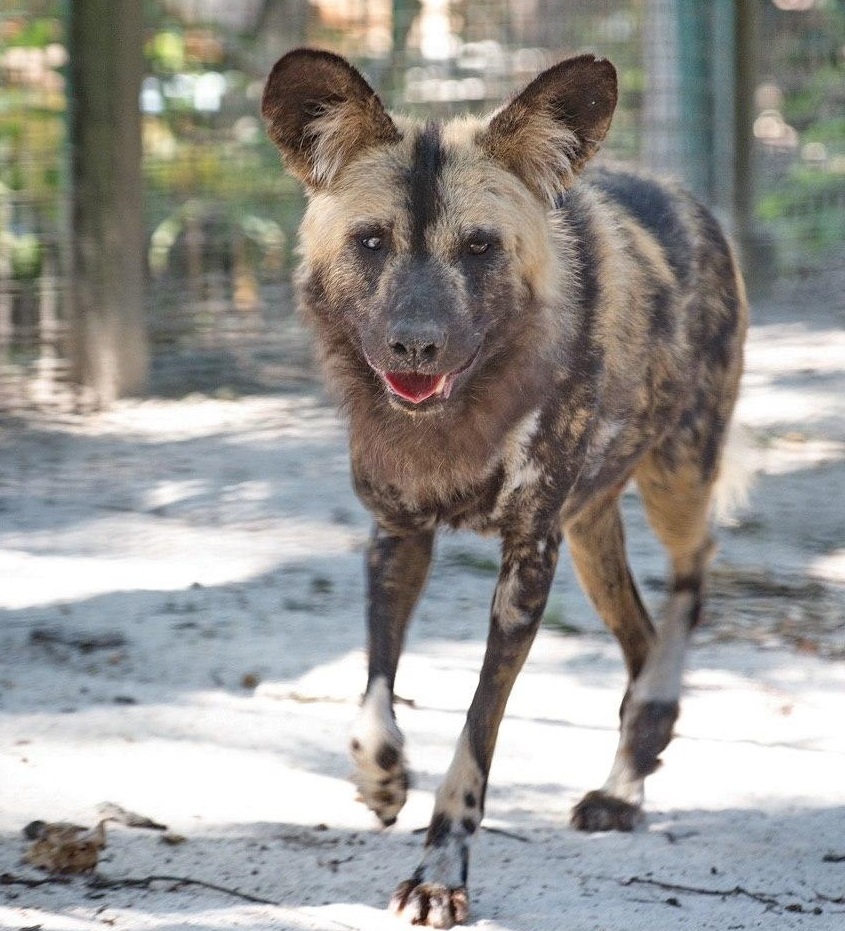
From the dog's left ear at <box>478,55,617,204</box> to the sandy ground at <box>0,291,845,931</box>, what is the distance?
1353 mm

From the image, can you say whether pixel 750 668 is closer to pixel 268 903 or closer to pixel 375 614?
pixel 375 614

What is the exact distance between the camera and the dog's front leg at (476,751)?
8.94 feet

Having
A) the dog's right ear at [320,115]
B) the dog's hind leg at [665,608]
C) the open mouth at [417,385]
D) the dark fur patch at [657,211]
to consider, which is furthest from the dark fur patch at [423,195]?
the dog's hind leg at [665,608]

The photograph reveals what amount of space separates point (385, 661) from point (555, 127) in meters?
1.15

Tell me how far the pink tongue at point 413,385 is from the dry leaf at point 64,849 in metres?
1.01

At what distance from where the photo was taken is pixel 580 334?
10.4 ft

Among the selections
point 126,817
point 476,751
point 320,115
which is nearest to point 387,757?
point 476,751

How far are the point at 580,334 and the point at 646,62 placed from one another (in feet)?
18.6

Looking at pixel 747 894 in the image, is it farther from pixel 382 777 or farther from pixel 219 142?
pixel 219 142

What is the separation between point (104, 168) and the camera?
6.38m

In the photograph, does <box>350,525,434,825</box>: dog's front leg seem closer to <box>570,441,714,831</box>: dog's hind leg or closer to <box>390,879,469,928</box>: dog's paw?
<box>390,879,469,928</box>: dog's paw

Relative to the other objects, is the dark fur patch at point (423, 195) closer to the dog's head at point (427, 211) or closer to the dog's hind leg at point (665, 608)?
the dog's head at point (427, 211)

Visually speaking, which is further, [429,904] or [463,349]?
[463,349]

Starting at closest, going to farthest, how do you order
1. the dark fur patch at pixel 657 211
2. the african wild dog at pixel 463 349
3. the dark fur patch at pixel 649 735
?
the african wild dog at pixel 463 349
the dark fur patch at pixel 649 735
the dark fur patch at pixel 657 211
